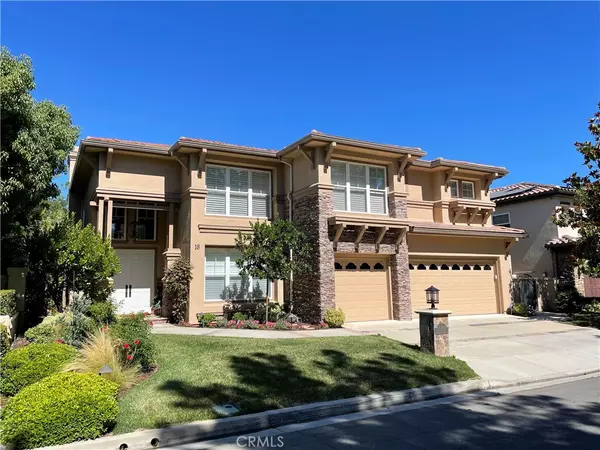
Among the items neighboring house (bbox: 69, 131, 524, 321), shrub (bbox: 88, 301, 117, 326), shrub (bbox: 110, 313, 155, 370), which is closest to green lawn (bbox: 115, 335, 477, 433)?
shrub (bbox: 110, 313, 155, 370)

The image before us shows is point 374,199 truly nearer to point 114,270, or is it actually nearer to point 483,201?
point 483,201

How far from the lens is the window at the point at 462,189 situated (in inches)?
810


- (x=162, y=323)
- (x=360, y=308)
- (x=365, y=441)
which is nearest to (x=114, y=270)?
(x=162, y=323)

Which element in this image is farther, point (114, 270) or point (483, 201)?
point (483, 201)

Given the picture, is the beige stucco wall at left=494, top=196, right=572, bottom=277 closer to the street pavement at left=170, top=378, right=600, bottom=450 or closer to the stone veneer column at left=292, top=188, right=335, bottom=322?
the stone veneer column at left=292, top=188, right=335, bottom=322

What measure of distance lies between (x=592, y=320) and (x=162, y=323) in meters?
16.0

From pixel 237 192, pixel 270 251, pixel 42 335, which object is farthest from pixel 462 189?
pixel 42 335

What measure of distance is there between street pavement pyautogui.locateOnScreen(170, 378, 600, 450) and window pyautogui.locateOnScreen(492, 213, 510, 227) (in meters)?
17.8

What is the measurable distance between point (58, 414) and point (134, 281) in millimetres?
12276

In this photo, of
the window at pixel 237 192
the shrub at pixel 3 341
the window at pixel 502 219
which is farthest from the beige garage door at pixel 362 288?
the window at pixel 502 219

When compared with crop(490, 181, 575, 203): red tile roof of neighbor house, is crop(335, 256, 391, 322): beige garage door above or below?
below

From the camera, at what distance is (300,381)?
26.5 ft

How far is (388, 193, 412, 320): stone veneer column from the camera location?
16578 millimetres

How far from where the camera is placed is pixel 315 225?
15.7 metres
